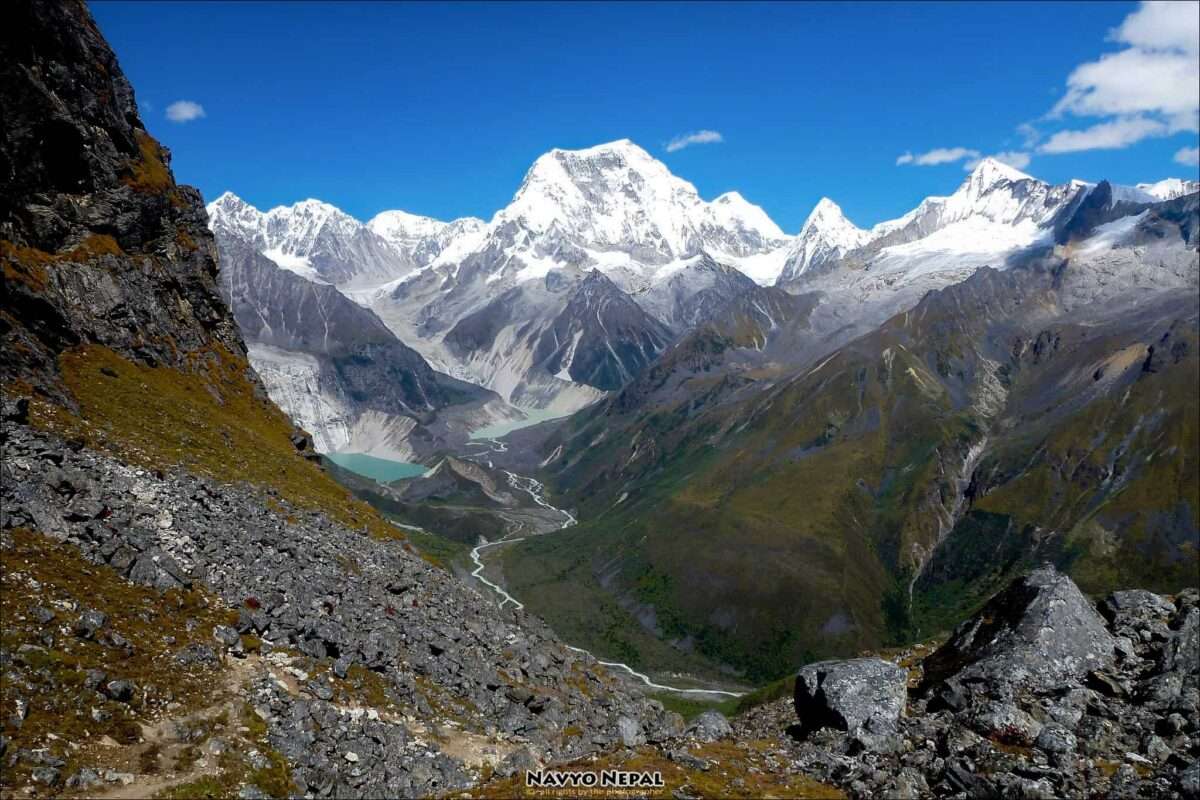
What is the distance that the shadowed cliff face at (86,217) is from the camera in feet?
271

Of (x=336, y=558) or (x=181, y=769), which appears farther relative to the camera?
(x=336, y=558)

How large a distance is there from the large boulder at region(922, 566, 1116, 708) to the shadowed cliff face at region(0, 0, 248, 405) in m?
72.1

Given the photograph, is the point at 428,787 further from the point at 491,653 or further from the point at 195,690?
the point at 491,653

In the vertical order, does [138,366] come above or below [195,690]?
above

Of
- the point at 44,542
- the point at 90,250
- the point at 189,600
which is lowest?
the point at 189,600

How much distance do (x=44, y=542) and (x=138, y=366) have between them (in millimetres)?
51317

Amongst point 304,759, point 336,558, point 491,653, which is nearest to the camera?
point 304,759

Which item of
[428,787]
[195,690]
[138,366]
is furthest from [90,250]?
[428,787]

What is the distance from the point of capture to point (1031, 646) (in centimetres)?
3806

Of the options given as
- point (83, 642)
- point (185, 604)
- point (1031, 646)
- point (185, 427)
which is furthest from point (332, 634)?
point (185, 427)

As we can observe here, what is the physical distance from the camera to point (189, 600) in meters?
43.7

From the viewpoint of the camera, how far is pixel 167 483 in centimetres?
5566

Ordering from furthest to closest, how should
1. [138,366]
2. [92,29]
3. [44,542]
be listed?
[92,29], [138,366], [44,542]

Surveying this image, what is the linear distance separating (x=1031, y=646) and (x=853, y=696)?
29.3 feet
